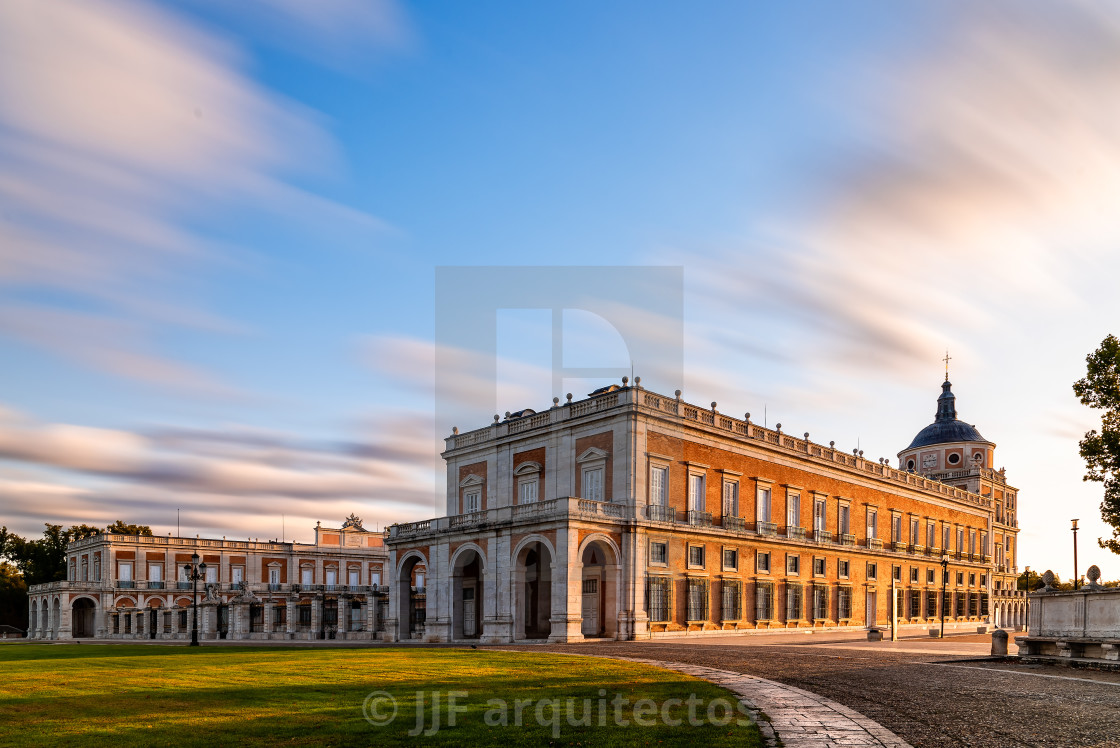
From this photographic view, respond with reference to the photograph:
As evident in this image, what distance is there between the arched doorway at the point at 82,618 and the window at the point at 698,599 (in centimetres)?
5720

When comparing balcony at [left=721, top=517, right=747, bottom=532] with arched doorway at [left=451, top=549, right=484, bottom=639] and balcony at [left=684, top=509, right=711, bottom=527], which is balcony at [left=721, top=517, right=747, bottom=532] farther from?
arched doorway at [left=451, top=549, right=484, bottom=639]

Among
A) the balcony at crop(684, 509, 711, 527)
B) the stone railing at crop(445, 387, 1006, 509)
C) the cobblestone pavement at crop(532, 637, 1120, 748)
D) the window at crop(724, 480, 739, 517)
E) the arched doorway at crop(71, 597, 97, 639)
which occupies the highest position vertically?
the stone railing at crop(445, 387, 1006, 509)

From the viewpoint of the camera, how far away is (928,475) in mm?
81500

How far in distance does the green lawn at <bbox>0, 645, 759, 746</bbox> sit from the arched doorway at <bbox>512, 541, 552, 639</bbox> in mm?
19463

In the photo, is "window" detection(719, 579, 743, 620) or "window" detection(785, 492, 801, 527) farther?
"window" detection(785, 492, 801, 527)

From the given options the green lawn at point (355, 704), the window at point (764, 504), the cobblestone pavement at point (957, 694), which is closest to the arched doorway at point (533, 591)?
the window at point (764, 504)

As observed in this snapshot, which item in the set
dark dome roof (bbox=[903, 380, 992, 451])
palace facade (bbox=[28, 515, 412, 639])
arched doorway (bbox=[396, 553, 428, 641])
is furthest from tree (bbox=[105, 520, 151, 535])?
dark dome roof (bbox=[903, 380, 992, 451])

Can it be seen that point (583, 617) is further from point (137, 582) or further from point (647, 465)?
point (137, 582)

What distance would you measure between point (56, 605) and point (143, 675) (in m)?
68.3

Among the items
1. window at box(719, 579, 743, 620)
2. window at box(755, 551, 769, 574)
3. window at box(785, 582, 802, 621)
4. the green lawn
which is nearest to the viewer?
the green lawn

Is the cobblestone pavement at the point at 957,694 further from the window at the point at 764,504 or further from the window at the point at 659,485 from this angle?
the window at the point at 764,504

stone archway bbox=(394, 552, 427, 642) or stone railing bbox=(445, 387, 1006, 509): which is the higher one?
stone railing bbox=(445, 387, 1006, 509)

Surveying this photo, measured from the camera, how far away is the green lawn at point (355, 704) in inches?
402

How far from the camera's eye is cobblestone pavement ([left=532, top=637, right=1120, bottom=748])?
1082cm
